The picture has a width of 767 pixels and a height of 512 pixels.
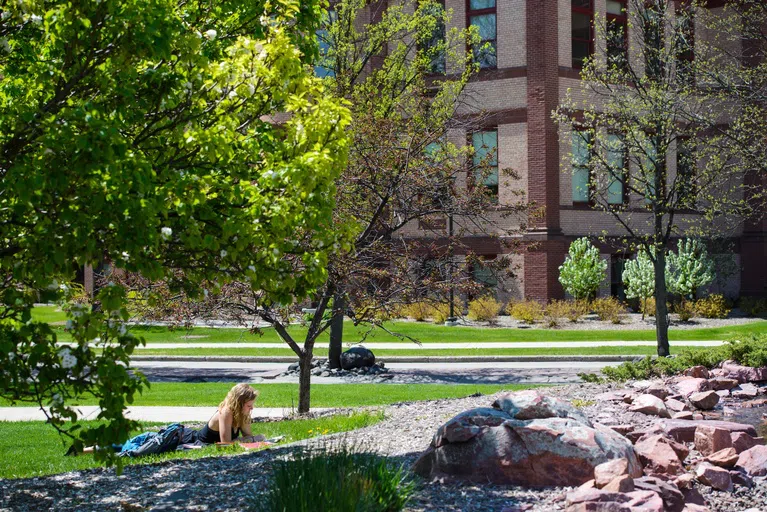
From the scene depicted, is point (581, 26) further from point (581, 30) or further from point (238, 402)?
point (238, 402)

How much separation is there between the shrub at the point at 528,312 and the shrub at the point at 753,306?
7850 millimetres

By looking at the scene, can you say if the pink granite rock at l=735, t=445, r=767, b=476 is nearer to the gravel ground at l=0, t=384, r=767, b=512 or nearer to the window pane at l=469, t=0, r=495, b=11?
the gravel ground at l=0, t=384, r=767, b=512

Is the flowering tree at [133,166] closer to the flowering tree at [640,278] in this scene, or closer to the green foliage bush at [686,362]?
the green foliage bush at [686,362]

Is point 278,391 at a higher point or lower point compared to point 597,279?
lower

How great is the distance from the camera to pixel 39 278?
4.32 metres

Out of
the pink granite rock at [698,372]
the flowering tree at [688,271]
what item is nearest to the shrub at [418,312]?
the flowering tree at [688,271]

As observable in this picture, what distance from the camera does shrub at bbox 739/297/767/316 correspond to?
29.5m

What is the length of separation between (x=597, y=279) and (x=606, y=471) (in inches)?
933

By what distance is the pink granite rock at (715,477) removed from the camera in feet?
19.8

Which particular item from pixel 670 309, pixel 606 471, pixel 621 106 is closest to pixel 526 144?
pixel 670 309

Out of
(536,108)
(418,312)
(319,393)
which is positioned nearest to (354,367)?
(319,393)

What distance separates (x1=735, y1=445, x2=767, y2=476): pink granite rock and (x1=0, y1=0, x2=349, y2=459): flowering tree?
3667 millimetres

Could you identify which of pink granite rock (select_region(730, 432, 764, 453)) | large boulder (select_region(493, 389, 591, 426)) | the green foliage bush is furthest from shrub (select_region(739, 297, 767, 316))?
large boulder (select_region(493, 389, 591, 426))

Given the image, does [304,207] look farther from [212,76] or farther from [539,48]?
[539,48]
